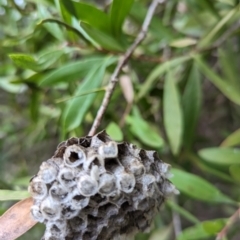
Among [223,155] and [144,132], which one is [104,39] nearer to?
[144,132]

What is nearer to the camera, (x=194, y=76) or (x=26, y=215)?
(x=26, y=215)

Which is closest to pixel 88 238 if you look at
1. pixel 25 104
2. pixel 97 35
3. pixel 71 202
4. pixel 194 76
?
pixel 71 202

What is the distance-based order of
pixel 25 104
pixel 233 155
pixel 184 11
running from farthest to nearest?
pixel 25 104 → pixel 184 11 → pixel 233 155

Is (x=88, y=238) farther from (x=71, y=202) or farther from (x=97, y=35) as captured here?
(x=97, y=35)

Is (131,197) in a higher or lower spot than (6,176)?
higher

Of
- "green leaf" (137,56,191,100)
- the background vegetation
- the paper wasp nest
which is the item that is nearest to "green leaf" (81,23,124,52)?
the background vegetation

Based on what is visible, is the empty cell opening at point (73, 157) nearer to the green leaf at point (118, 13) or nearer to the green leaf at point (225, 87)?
the green leaf at point (118, 13)

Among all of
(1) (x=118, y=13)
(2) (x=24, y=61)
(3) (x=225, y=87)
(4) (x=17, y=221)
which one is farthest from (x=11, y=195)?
(3) (x=225, y=87)
